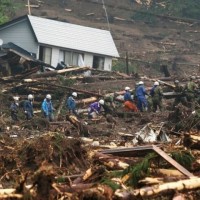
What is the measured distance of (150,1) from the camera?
54750mm

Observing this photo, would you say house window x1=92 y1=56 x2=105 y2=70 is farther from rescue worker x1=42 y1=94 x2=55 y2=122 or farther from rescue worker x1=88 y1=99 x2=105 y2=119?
rescue worker x1=42 y1=94 x2=55 y2=122

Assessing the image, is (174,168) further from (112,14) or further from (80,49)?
(112,14)

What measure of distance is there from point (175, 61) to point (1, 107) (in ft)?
70.0

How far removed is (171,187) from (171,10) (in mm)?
46293

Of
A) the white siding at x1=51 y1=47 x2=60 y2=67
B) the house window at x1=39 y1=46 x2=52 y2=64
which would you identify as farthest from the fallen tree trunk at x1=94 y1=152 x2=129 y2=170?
the white siding at x1=51 y1=47 x2=60 y2=67

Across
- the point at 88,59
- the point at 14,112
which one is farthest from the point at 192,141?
the point at 88,59

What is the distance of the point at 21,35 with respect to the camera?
38.5 metres

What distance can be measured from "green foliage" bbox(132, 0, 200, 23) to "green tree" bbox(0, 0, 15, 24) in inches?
456

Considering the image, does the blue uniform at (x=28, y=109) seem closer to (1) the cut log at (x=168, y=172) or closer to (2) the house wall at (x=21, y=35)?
(2) the house wall at (x=21, y=35)

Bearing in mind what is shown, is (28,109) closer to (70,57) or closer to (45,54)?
(45,54)

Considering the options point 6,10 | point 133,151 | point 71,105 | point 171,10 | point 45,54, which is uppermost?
point 171,10

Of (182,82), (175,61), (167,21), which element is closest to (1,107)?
(182,82)

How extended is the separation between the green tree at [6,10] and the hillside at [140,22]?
370cm

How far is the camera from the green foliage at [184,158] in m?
10.0
